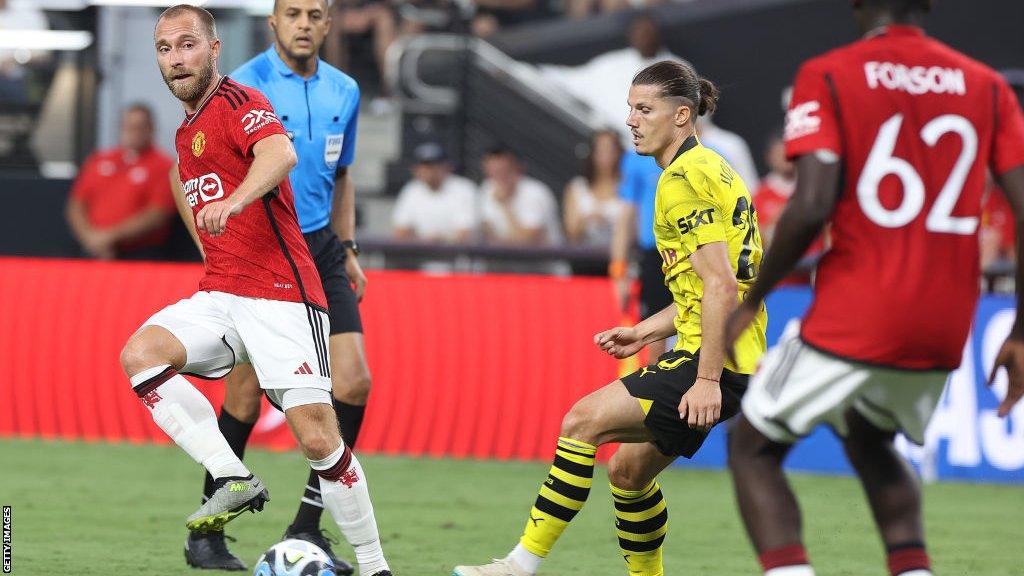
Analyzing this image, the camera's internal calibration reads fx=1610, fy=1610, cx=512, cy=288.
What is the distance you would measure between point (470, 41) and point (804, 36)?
3568 millimetres

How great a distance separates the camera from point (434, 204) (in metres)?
15.1

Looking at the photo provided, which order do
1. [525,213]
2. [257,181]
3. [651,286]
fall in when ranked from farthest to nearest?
1. [525,213]
2. [651,286]
3. [257,181]

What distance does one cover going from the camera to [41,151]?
51.6ft

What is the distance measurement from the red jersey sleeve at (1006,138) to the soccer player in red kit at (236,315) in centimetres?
269

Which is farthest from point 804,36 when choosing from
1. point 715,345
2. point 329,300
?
point 715,345

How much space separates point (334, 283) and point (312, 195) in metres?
0.43

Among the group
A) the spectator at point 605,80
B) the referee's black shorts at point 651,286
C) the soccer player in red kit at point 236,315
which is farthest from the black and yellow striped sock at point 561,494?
the spectator at point 605,80

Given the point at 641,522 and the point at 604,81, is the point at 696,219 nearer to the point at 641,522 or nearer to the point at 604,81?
the point at 641,522

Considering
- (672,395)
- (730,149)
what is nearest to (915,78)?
(672,395)

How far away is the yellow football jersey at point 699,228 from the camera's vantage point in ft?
19.8

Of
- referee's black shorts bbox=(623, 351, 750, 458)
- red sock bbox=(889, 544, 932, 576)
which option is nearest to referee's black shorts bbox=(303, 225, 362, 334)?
referee's black shorts bbox=(623, 351, 750, 458)

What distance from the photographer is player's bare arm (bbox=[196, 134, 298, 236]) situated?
18.9 feet

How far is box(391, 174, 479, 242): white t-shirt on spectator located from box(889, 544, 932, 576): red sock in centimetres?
1026

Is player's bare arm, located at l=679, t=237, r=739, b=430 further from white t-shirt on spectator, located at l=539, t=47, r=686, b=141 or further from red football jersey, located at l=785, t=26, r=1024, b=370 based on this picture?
white t-shirt on spectator, located at l=539, t=47, r=686, b=141
